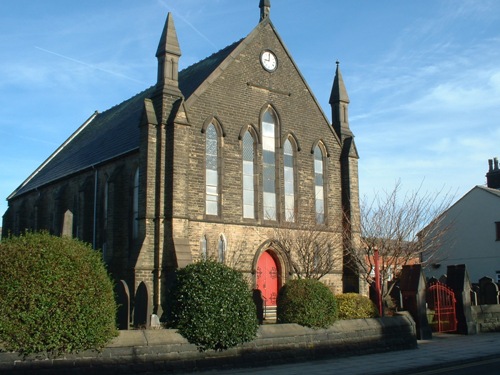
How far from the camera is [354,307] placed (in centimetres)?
1820

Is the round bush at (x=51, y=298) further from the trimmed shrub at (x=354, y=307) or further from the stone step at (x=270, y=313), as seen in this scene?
the stone step at (x=270, y=313)

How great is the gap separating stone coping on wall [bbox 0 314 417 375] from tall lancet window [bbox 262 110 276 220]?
9.23 meters

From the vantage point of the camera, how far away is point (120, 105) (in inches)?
1590

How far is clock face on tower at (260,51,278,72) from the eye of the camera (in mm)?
27078

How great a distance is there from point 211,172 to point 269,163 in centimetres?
339

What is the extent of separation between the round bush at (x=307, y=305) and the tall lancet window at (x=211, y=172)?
839cm

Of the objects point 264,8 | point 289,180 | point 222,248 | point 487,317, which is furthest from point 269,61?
point 487,317

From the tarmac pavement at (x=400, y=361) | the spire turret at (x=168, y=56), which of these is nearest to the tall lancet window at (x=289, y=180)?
the spire turret at (x=168, y=56)

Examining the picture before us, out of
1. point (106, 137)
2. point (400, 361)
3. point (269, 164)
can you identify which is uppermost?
point (106, 137)

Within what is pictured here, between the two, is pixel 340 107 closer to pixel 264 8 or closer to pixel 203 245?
pixel 264 8

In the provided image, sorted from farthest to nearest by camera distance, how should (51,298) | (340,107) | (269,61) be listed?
(340,107)
(269,61)
(51,298)

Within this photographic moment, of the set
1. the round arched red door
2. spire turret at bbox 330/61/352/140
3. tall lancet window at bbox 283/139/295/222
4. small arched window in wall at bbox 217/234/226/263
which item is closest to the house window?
small arched window in wall at bbox 217/234/226/263

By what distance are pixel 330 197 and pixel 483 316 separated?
28.9 ft

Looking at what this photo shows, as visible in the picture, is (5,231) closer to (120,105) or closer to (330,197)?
(120,105)
